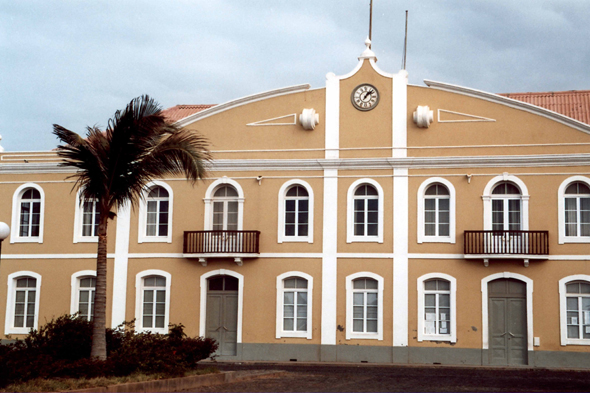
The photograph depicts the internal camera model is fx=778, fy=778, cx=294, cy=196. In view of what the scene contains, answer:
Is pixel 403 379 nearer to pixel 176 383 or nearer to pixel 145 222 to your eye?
pixel 176 383

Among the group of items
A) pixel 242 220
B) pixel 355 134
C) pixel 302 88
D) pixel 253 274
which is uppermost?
pixel 302 88

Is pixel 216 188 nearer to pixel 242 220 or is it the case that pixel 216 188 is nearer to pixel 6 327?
pixel 242 220

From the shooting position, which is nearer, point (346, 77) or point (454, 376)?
point (454, 376)

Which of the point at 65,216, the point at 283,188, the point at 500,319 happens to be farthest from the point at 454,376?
the point at 65,216

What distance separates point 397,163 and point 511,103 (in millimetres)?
3932

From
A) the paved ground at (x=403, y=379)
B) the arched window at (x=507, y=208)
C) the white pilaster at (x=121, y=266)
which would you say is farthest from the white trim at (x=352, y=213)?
the white pilaster at (x=121, y=266)

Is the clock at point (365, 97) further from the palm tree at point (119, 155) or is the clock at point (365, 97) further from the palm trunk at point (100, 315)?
the palm trunk at point (100, 315)

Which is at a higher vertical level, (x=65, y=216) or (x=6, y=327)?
(x=65, y=216)

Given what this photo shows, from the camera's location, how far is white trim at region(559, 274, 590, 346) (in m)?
22.8

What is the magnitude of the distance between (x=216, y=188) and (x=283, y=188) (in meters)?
2.30

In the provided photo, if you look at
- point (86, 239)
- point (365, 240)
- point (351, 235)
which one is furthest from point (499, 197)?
point (86, 239)

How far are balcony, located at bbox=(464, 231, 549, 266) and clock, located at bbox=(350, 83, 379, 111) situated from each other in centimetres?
529

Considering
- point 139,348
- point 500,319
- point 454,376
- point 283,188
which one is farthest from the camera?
point 283,188

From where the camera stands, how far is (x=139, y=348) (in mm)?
15734
